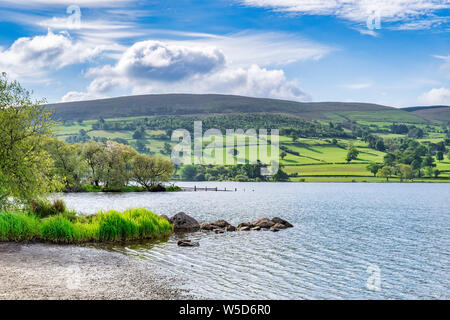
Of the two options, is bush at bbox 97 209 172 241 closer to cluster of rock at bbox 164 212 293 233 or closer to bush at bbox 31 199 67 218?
cluster of rock at bbox 164 212 293 233

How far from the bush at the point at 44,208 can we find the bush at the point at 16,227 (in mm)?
6900

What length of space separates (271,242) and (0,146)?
25.4 m

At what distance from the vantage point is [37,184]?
3425cm

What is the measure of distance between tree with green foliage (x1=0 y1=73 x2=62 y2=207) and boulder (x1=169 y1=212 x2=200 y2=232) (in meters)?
14.1

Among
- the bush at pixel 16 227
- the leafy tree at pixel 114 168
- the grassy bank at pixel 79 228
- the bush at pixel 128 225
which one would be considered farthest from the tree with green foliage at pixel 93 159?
the bush at pixel 16 227

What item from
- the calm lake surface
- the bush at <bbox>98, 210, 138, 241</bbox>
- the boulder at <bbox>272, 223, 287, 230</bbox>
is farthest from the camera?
the boulder at <bbox>272, 223, 287, 230</bbox>

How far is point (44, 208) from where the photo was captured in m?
39.5

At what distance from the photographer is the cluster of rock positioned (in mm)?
45344

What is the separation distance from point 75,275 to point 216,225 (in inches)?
1121

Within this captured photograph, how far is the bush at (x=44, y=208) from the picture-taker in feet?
125

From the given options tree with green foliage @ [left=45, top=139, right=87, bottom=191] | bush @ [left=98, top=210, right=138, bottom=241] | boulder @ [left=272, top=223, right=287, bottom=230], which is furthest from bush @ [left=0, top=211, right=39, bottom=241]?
tree with green foliage @ [left=45, top=139, right=87, bottom=191]

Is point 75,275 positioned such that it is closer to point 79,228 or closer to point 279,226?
point 79,228
